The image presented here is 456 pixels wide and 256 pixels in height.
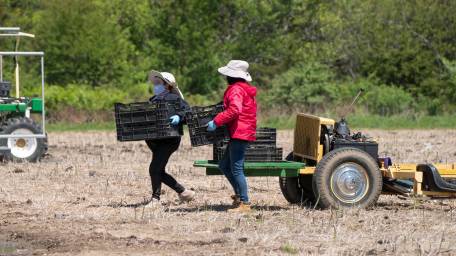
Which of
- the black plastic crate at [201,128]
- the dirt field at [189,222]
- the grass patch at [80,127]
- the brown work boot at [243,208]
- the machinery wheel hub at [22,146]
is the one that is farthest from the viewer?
the grass patch at [80,127]

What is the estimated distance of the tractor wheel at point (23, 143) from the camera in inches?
885

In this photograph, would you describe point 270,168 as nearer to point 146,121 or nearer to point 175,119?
point 175,119

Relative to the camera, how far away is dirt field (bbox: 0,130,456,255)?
11.2m

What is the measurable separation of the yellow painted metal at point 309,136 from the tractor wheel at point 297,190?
0.34 metres

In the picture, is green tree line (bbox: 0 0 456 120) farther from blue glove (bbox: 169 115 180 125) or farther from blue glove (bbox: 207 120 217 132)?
blue glove (bbox: 207 120 217 132)

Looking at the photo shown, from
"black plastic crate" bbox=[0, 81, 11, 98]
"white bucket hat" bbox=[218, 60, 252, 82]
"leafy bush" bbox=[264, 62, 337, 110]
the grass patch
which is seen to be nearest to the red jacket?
"white bucket hat" bbox=[218, 60, 252, 82]

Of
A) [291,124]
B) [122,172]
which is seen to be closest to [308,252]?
[122,172]

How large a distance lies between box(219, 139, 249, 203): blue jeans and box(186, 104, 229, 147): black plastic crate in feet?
0.63

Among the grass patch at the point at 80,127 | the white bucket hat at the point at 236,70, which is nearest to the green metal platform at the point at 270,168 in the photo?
the white bucket hat at the point at 236,70

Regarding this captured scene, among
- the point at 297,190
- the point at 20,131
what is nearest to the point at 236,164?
the point at 297,190

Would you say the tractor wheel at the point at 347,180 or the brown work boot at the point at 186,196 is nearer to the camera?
the tractor wheel at the point at 347,180

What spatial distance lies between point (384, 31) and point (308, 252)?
123ft

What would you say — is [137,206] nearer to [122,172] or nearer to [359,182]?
[359,182]

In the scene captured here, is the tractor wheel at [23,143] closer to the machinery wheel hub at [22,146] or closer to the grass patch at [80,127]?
the machinery wheel hub at [22,146]
